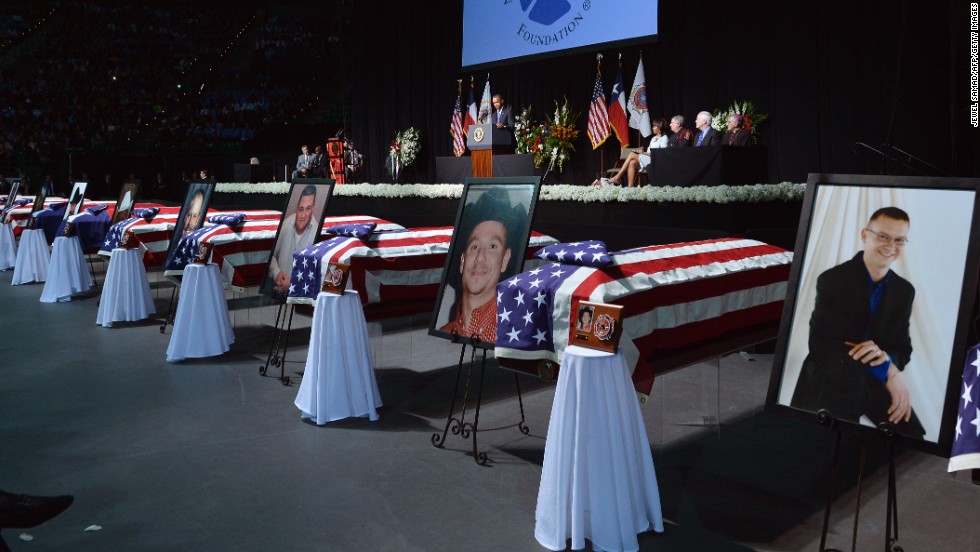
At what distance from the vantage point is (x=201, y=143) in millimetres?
20625

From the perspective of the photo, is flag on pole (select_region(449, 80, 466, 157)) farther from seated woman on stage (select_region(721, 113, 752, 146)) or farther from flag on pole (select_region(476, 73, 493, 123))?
seated woman on stage (select_region(721, 113, 752, 146))

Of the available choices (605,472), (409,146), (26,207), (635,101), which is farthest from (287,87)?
(605,472)

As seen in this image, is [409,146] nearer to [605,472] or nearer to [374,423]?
[374,423]

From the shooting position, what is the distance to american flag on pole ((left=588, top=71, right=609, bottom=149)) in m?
11.4

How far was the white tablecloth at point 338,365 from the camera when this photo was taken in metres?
3.88

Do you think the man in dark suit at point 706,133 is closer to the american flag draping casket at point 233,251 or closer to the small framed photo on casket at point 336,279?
the american flag draping casket at point 233,251

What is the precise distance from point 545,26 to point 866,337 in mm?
10756

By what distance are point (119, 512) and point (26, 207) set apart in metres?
11.1

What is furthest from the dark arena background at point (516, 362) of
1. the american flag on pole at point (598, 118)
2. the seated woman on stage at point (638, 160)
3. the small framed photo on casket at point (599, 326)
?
the seated woman on stage at point (638, 160)

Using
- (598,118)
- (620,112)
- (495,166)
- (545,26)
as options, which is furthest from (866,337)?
(545,26)

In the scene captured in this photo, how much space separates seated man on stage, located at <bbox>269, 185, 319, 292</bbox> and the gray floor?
2.07ft

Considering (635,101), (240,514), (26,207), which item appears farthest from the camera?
(26,207)

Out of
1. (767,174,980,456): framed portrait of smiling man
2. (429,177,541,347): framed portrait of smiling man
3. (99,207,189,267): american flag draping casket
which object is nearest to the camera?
(767,174,980,456): framed portrait of smiling man

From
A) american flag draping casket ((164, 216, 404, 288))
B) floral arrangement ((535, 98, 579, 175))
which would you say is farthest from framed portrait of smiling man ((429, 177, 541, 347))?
floral arrangement ((535, 98, 579, 175))
